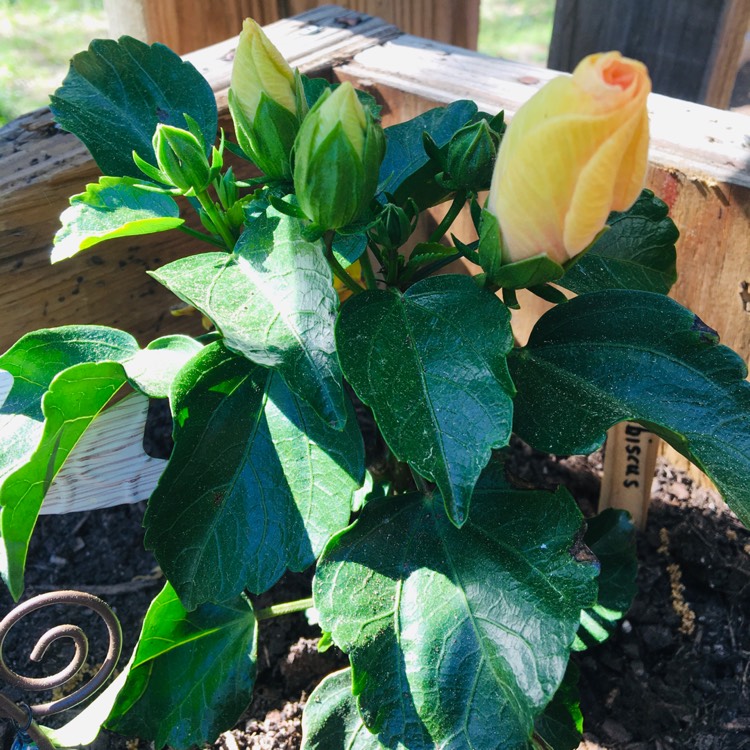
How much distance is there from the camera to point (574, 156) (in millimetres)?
619

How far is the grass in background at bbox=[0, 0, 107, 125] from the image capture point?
2555 millimetres

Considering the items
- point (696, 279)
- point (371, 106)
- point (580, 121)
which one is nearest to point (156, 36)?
point (371, 106)

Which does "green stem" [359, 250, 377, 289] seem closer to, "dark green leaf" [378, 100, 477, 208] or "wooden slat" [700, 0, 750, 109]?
"dark green leaf" [378, 100, 477, 208]

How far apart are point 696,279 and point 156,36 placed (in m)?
1.09

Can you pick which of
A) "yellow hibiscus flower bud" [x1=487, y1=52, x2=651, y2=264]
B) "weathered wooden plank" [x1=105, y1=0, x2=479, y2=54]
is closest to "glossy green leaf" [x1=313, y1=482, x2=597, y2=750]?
"yellow hibiscus flower bud" [x1=487, y1=52, x2=651, y2=264]

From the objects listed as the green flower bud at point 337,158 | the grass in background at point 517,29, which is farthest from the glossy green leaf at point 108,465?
the grass in background at point 517,29

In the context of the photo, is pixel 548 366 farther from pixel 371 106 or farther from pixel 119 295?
pixel 119 295

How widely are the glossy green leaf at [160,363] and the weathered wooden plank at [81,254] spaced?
1.04 feet

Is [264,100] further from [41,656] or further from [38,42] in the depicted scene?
[38,42]

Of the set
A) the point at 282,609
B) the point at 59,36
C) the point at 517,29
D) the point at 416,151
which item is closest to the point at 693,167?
the point at 416,151

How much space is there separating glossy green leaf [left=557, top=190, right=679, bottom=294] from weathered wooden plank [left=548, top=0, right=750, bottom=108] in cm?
78

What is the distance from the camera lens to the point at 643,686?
1.13m

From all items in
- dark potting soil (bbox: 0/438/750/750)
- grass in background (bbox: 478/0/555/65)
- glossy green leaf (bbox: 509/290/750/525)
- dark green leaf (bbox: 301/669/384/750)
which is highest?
glossy green leaf (bbox: 509/290/750/525)

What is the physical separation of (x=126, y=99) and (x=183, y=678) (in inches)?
28.4
